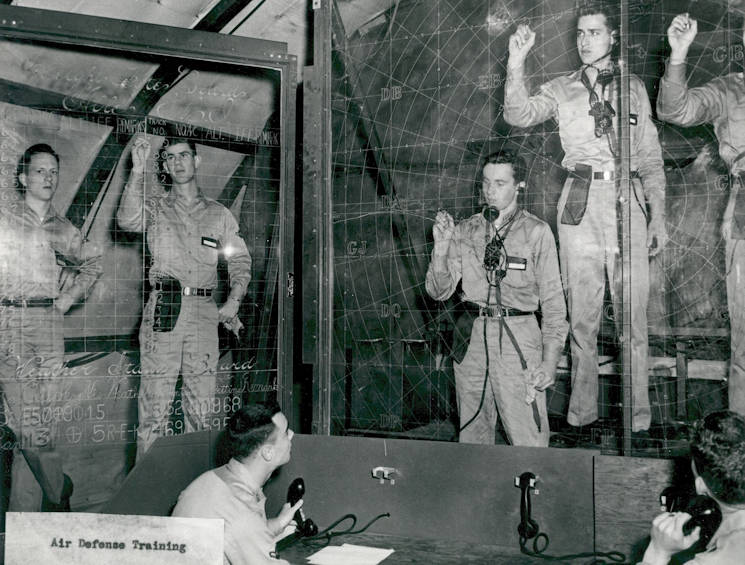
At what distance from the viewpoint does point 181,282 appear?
2662 mm

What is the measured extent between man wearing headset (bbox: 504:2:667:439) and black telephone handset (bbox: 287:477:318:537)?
0.86 metres

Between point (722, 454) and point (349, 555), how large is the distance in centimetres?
93

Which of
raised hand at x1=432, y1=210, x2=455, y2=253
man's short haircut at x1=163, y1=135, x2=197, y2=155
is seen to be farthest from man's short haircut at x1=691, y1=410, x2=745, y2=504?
man's short haircut at x1=163, y1=135, x2=197, y2=155

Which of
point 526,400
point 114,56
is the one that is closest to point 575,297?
point 526,400

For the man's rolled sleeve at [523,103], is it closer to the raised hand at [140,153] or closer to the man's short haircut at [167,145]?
the man's short haircut at [167,145]

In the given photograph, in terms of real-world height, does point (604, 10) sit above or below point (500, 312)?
→ above

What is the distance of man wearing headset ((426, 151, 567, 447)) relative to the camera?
7.91 ft

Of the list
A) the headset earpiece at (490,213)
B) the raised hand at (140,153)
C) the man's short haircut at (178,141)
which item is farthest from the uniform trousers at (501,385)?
the raised hand at (140,153)

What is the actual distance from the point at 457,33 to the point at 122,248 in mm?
1357

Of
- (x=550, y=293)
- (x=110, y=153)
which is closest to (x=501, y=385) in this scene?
(x=550, y=293)

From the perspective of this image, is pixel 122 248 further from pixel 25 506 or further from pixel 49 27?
pixel 25 506

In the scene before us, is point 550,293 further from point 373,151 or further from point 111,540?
point 111,540

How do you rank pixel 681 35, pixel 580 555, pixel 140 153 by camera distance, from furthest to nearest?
pixel 140 153
pixel 681 35
pixel 580 555

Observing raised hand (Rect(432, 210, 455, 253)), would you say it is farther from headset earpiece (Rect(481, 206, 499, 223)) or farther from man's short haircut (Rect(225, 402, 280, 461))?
man's short haircut (Rect(225, 402, 280, 461))
